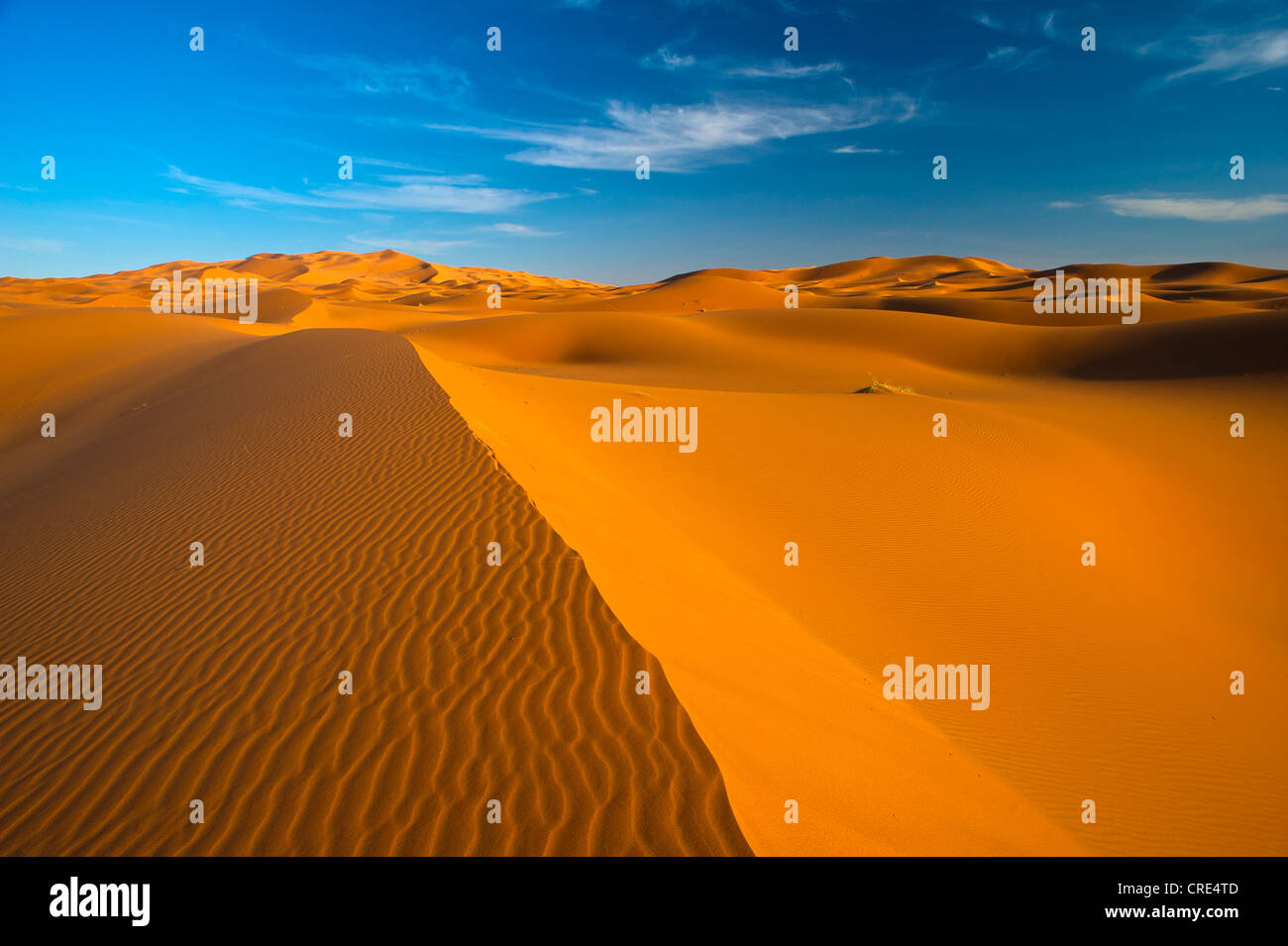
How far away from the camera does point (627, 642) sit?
4.52 meters

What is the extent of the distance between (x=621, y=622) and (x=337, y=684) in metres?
1.89

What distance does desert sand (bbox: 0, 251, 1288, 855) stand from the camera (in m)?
3.46

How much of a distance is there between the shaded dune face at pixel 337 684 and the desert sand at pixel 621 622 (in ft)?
0.09

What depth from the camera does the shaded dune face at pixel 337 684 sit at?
126 inches

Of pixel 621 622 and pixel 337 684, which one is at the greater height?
pixel 621 622

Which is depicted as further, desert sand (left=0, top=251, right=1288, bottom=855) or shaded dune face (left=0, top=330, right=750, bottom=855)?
desert sand (left=0, top=251, right=1288, bottom=855)

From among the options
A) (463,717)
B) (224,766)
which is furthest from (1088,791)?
(224,766)

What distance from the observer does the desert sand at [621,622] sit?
3.46 metres

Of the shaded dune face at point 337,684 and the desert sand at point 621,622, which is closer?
the shaded dune face at point 337,684

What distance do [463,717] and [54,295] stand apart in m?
97.9

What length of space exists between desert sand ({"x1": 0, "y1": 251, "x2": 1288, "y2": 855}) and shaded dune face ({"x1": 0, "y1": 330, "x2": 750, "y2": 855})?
0.09 ft

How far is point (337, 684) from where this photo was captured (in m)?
4.19

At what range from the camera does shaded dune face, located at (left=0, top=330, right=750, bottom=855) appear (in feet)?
10.5
